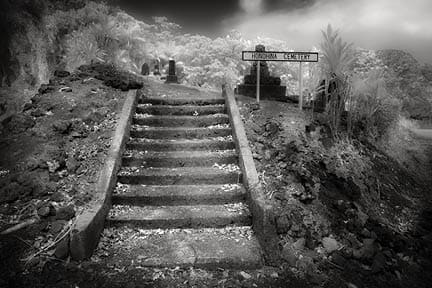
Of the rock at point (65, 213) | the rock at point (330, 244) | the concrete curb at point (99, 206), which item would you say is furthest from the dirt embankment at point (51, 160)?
the rock at point (330, 244)

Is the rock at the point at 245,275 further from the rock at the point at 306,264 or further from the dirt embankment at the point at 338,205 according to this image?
the rock at the point at 306,264

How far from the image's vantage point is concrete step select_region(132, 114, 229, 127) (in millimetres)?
6359

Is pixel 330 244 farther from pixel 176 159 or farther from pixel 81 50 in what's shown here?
pixel 81 50

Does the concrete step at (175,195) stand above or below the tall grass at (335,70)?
below

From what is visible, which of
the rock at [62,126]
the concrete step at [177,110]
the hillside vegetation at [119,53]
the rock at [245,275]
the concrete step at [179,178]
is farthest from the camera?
the hillside vegetation at [119,53]

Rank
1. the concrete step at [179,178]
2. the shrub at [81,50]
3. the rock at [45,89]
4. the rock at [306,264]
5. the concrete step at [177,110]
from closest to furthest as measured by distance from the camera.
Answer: the rock at [306,264], the concrete step at [179,178], the concrete step at [177,110], the rock at [45,89], the shrub at [81,50]

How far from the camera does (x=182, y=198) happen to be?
187 inches

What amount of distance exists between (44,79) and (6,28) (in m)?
2.27

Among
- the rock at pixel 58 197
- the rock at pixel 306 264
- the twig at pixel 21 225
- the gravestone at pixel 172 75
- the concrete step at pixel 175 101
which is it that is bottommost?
the rock at pixel 306 264

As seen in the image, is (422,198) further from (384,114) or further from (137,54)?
(137,54)

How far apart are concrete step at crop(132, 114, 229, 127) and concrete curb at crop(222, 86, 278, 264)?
320mm

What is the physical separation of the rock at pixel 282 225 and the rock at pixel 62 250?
2.53m

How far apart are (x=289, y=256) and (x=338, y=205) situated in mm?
1364

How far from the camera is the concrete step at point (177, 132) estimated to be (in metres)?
6.04
